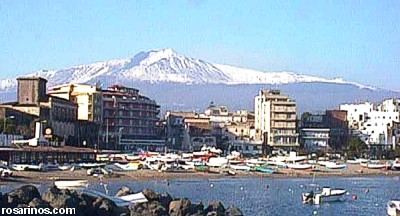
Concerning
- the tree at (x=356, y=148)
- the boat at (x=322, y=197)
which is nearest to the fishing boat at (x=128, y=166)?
the boat at (x=322, y=197)

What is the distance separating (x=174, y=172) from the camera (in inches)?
2375

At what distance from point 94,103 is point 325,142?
26066mm

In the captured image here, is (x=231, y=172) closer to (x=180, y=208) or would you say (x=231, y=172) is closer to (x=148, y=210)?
(x=180, y=208)

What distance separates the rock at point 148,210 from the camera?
22098mm

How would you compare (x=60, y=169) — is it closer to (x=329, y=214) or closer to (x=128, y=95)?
(x=329, y=214)

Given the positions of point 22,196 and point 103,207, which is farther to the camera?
point 103,207

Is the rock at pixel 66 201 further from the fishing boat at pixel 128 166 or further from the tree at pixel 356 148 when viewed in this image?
the tree at pixel 356 148

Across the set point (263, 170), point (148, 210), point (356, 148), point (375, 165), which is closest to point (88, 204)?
point (148, 210)

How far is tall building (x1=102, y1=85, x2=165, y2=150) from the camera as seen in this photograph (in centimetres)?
8619

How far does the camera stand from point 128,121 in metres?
87.6

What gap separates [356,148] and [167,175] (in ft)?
114

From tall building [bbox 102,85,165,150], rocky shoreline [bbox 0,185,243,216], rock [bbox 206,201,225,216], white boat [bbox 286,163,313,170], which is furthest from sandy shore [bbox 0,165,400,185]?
tall building [bbox 102,85,165,150]

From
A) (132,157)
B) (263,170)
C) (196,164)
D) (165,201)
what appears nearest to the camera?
(165,201)

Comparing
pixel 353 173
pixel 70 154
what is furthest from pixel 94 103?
pixel 353 173
